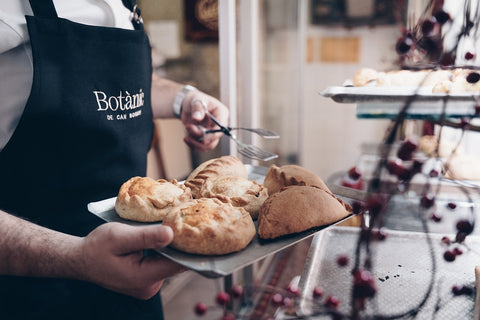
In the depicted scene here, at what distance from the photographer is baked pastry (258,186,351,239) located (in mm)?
800

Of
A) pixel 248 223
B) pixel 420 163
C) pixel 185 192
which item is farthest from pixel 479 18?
pixel 185 192

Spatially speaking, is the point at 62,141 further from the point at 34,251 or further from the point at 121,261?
the point at 121,261

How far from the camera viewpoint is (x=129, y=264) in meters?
0.75

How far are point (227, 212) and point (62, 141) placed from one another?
0.49m

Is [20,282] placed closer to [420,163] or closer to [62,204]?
[62,204]

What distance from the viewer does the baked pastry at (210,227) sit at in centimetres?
75

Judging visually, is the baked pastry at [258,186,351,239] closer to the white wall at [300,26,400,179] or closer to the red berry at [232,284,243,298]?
the red berry at [232,284,243,298]

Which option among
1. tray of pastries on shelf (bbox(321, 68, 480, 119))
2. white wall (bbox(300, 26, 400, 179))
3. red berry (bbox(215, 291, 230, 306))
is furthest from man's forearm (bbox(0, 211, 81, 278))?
white wall (bbox(300, 26, 400, 179))

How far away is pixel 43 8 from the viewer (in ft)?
3.28

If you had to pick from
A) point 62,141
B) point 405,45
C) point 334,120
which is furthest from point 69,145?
point 334,120

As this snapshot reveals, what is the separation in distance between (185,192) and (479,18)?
69cm

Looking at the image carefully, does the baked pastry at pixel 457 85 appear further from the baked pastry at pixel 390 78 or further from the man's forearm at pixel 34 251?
the man's forearm at pixel 34 251

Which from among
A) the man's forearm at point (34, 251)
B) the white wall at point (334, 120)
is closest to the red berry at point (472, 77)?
the man's forearm at point (34, 251)

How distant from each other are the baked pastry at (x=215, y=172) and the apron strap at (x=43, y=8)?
543mm
